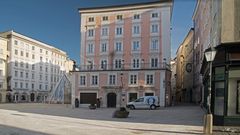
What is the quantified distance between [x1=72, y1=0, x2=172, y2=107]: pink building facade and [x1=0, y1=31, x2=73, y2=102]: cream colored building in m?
30.7

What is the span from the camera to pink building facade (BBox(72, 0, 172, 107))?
4475cm

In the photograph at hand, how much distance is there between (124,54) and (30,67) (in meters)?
42.1

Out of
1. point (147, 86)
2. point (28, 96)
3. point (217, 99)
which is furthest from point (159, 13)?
point (28, 96)

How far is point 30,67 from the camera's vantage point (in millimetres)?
81688

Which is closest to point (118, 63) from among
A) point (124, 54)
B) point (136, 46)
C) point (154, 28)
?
point (124, 54)

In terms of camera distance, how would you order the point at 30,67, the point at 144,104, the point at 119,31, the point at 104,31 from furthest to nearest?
1. the point at 30,67
2. the point at 104,31
3. the point at 119,31
4. the point at 144,104

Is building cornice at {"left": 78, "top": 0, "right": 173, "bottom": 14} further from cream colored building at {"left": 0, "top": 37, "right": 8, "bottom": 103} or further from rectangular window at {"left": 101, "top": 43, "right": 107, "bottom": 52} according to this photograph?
cream colored building at {"left": 0, "top": 37, "right": 8, "bottom": 103}

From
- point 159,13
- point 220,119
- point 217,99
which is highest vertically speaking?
point 159,13

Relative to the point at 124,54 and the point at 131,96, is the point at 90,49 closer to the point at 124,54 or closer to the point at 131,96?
the point at 124,54

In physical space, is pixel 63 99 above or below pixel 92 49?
below

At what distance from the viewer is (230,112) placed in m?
14.7

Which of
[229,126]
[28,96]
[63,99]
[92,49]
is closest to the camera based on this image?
[229,126]

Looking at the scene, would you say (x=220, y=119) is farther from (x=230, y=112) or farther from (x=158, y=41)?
(x=158, y=41)

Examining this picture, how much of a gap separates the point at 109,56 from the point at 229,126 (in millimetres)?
36754
